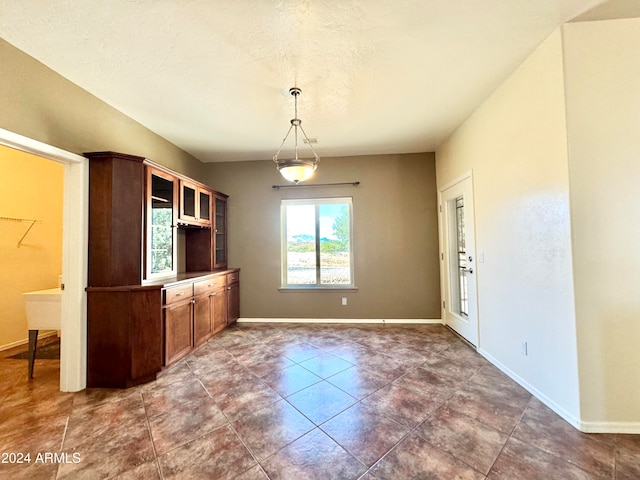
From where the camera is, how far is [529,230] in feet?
7.36

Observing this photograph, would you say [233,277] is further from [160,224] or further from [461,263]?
[461,263]

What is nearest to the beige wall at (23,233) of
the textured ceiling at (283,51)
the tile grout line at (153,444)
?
the textured ceiling at (283,51)

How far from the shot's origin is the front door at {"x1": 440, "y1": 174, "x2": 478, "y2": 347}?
327 centimetres

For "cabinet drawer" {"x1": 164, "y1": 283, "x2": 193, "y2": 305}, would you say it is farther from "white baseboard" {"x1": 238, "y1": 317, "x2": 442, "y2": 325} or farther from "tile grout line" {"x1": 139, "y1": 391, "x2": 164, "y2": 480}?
"white baseboard" {"x1": 238, "y1": 317, "x2": 442, "y2": 325}

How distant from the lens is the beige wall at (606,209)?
1772 millimetres

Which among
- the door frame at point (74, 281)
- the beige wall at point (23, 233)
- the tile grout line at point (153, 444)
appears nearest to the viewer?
the tile grout line at point (153, 444)

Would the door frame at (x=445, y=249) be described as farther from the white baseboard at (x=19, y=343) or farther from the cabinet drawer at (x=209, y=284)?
the white baseboard at (x=19, y=343)

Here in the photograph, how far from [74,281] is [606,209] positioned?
14.1ft

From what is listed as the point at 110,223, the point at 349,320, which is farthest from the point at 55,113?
the point at 349,320

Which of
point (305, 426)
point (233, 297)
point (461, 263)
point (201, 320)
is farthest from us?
point (233, 297)

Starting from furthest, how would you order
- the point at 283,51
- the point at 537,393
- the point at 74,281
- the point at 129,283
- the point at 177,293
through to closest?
the point at 177,293
the point at 129,283
the point at 74,281
the point at 537,393
the point at 283,51

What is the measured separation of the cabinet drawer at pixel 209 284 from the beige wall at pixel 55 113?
175cm

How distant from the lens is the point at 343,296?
14.7 ft

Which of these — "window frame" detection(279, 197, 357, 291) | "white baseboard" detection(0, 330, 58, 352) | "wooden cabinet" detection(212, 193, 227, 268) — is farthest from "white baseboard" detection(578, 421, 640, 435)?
"white baseboard" detection(0, 330, 58, 352)
